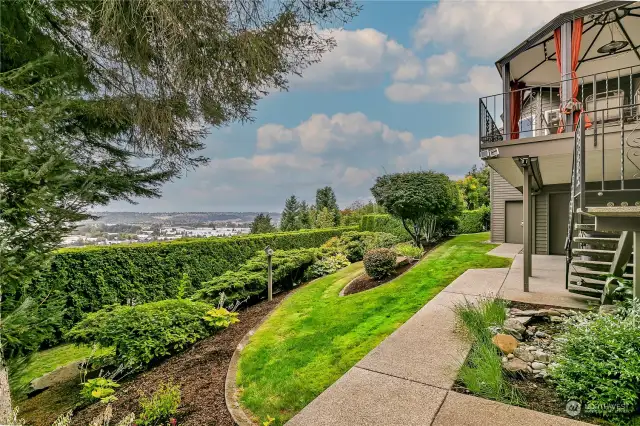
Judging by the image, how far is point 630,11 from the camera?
5859mm

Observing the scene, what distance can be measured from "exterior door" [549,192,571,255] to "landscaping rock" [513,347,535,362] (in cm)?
895

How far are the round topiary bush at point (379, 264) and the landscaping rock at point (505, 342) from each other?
12.6ft

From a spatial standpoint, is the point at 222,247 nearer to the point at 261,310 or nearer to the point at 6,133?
the point at 261,310

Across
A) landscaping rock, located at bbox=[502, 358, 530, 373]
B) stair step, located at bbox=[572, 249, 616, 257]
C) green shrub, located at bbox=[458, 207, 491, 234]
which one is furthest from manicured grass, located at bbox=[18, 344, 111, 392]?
green shrub, located at bbox=[458, 207, 491, 234]

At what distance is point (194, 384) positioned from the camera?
3555mm

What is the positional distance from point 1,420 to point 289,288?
654cm

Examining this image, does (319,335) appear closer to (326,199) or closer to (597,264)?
(597,264)

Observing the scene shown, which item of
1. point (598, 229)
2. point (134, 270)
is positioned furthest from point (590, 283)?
point (134, 270)

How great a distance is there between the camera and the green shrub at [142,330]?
3.98 meters

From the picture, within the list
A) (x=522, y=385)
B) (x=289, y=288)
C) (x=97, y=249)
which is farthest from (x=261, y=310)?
(x=522, y=385)

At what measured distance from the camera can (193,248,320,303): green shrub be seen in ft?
20.8

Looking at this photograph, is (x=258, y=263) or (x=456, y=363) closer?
(x=456, y=363)

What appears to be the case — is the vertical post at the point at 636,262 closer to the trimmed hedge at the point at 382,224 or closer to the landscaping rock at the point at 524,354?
the landscaping rock at the point at 524,354

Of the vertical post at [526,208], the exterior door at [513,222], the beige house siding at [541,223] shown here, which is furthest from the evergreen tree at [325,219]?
the vertical post at [526,208]
